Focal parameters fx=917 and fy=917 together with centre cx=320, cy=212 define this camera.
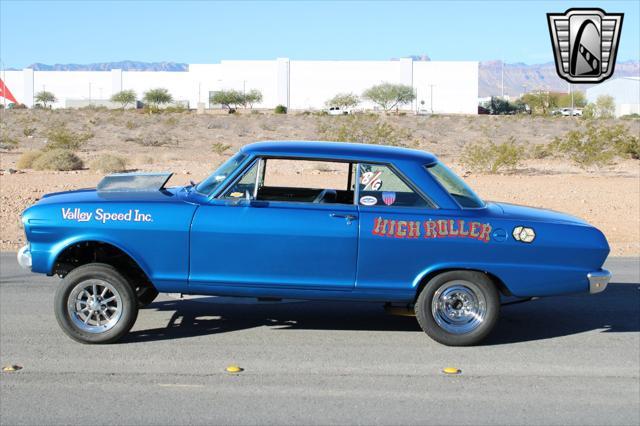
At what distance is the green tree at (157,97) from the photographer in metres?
96.5

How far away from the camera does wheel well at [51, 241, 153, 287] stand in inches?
314

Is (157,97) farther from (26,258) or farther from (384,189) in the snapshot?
(384,189)

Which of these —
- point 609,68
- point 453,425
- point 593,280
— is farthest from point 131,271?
point 609,68

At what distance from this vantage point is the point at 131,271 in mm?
8203

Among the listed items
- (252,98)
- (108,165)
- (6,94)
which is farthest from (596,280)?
(6,94)

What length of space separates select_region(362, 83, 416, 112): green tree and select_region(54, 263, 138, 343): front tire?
84.6 m

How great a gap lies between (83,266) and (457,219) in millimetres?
3225

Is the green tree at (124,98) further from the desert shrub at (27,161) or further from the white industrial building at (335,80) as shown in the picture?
the desert shrub at (27,161)

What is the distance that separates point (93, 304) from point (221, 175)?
1.55m

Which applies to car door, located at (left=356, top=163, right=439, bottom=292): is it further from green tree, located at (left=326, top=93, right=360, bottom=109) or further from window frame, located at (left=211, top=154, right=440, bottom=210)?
green tree, located at (left=326, top=93, right=360, bottom=109)

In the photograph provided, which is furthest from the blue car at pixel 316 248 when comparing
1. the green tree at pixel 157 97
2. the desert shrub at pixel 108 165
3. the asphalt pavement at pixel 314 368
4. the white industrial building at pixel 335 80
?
the white industrial building at pixel 335 80

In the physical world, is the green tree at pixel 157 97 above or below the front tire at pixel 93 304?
above

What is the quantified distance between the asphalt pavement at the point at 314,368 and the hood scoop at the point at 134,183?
129cm

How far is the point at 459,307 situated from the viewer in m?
7.97
